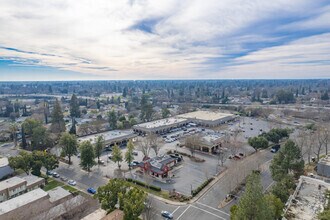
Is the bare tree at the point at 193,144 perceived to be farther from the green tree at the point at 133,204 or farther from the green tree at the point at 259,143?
the green tree at the point at 133,204

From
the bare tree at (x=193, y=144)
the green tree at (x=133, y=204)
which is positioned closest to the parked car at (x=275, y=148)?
the bare tree at (x=193, y=144)

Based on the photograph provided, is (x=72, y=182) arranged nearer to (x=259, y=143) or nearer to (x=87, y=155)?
(x=87, y=155)

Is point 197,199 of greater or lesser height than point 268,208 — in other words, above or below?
below

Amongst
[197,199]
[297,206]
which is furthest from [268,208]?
[197,199]

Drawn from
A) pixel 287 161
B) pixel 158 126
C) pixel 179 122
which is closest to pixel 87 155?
pixel 287 161

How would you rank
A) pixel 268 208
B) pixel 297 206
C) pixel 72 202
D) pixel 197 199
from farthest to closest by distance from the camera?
pixel 197 199 < pixel 72 202 < pixel 297 206 < pixel 268 208

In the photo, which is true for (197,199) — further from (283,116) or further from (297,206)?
(283,116)
